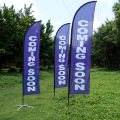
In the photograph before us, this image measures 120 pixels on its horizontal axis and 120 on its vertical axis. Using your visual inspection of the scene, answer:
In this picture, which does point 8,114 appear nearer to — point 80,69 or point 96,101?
point 80,69

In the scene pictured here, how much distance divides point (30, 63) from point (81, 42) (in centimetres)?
288

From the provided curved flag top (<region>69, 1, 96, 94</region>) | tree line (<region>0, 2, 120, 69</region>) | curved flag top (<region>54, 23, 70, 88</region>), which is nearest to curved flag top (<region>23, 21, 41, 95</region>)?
curved flag top (<region>54, 23, 70, 88</region>)

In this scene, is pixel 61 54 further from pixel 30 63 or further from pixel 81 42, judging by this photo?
pixel 81 42

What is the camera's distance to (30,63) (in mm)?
6914

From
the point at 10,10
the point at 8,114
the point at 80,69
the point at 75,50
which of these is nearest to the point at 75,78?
the point at 80,69

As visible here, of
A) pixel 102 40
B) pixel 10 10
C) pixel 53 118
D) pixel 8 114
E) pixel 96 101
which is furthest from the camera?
pixel 102 40

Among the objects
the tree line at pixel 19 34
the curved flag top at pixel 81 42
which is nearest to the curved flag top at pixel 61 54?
the curved flag top at pixel 81 42

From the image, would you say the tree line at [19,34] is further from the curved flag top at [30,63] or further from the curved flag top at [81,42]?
the curved flag top at [81,42]

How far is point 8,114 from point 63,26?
19.4 feet

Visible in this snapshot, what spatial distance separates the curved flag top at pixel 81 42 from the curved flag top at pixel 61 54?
3209mm

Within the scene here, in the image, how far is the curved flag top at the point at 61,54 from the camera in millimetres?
8703

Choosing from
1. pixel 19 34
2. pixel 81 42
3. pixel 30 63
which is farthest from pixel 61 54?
pixel 19 34

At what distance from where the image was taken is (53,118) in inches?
208

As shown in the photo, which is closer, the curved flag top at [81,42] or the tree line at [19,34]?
the curved flag top at [81,42]
